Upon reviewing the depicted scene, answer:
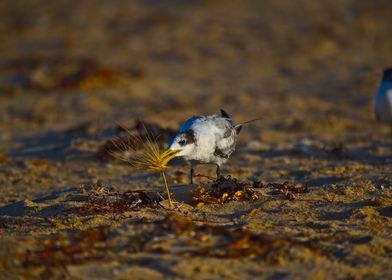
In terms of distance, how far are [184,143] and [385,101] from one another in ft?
15.2

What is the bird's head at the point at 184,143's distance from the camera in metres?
5.03

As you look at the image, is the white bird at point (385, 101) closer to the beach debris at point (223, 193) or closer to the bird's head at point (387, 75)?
the bird's head at point (387, 75)

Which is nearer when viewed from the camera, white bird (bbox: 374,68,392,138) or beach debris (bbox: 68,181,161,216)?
beach debris (bbox: 68,181,161,216)

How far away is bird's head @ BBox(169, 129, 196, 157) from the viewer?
16.5ft

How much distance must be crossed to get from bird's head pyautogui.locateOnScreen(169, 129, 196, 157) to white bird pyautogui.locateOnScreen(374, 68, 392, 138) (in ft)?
14.7

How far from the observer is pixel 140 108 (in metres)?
11.7

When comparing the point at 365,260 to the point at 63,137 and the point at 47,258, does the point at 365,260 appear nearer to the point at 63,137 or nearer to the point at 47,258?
the point at 47,258

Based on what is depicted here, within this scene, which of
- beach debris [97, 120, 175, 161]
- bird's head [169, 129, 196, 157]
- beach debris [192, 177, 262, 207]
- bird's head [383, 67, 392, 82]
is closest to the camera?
bird's head [169, 129, 196, 157]

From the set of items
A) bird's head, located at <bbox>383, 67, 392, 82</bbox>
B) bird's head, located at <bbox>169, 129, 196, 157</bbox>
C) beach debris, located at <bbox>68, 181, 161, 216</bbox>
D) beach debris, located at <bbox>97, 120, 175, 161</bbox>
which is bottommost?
beach debris, located at <bbox>68, 181, 161, 216</bbox>

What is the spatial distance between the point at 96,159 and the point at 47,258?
12.8 feet

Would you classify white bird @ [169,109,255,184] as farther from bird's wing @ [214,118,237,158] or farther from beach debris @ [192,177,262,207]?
beach debris @ [192,177,262,207]

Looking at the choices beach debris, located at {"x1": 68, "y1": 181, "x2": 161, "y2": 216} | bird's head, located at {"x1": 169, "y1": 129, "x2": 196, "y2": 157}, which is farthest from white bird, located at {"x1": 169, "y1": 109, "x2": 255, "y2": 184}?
beach debris, located at {"x1": 68, "y1": 181, "x2": 161, "y2": 216}

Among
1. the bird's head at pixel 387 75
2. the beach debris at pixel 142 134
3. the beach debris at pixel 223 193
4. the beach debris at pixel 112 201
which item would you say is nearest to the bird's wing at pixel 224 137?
the beach debris at pixel 223 193

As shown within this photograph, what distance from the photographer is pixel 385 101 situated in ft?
28.4
